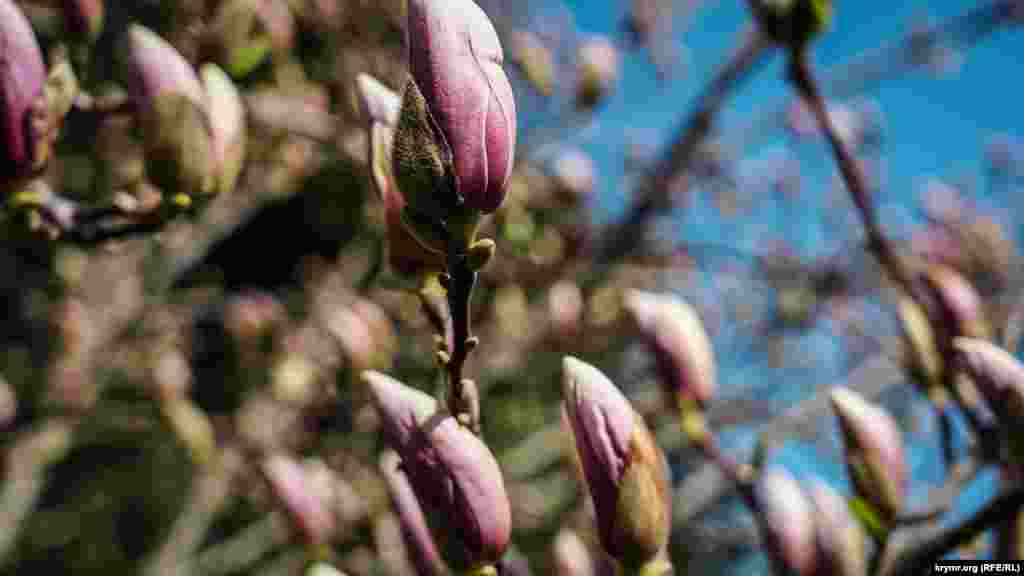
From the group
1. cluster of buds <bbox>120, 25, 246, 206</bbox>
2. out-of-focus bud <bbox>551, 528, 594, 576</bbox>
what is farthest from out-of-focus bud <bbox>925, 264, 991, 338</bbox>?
cluster of buds <bbox>120, 25, 246, 206</bbox>

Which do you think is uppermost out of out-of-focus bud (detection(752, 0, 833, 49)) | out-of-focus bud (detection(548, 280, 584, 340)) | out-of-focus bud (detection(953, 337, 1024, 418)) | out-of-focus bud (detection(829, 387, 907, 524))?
out-of-focus bud (detection(752, 0, 833, 49))

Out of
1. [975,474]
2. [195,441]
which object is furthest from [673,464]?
[975,474]

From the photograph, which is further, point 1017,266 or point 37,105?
point 1017,266

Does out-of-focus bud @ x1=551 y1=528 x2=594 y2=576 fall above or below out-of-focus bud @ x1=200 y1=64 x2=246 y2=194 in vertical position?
below

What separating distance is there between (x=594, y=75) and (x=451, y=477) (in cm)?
121

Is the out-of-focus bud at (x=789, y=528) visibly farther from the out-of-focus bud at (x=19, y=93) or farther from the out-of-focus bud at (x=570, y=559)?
the out-of-focus bud at (x=19, y=93)

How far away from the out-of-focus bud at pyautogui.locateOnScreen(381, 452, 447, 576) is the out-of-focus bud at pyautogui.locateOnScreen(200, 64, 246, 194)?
0.24m

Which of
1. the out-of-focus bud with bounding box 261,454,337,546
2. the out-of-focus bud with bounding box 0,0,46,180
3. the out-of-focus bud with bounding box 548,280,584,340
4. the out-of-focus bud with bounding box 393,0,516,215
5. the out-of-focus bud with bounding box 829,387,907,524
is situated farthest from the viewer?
the out-of-focus bud with bounding box 548,280,584,340

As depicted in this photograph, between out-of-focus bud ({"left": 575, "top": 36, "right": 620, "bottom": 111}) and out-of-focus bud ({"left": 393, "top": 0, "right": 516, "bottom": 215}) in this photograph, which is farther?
out-of-focus bud ({"left": 575, "top": 36, "right": 620, "bottom": 111})

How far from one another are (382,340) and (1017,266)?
145cm

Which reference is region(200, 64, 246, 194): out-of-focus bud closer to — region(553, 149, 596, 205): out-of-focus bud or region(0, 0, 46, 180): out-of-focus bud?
region(0, 0, 46, 180): out-of-focus bud

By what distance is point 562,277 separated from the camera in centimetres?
171

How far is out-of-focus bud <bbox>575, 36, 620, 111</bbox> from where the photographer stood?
63.0 inches

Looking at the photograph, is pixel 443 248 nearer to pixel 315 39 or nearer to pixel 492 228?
pixel 492 228
